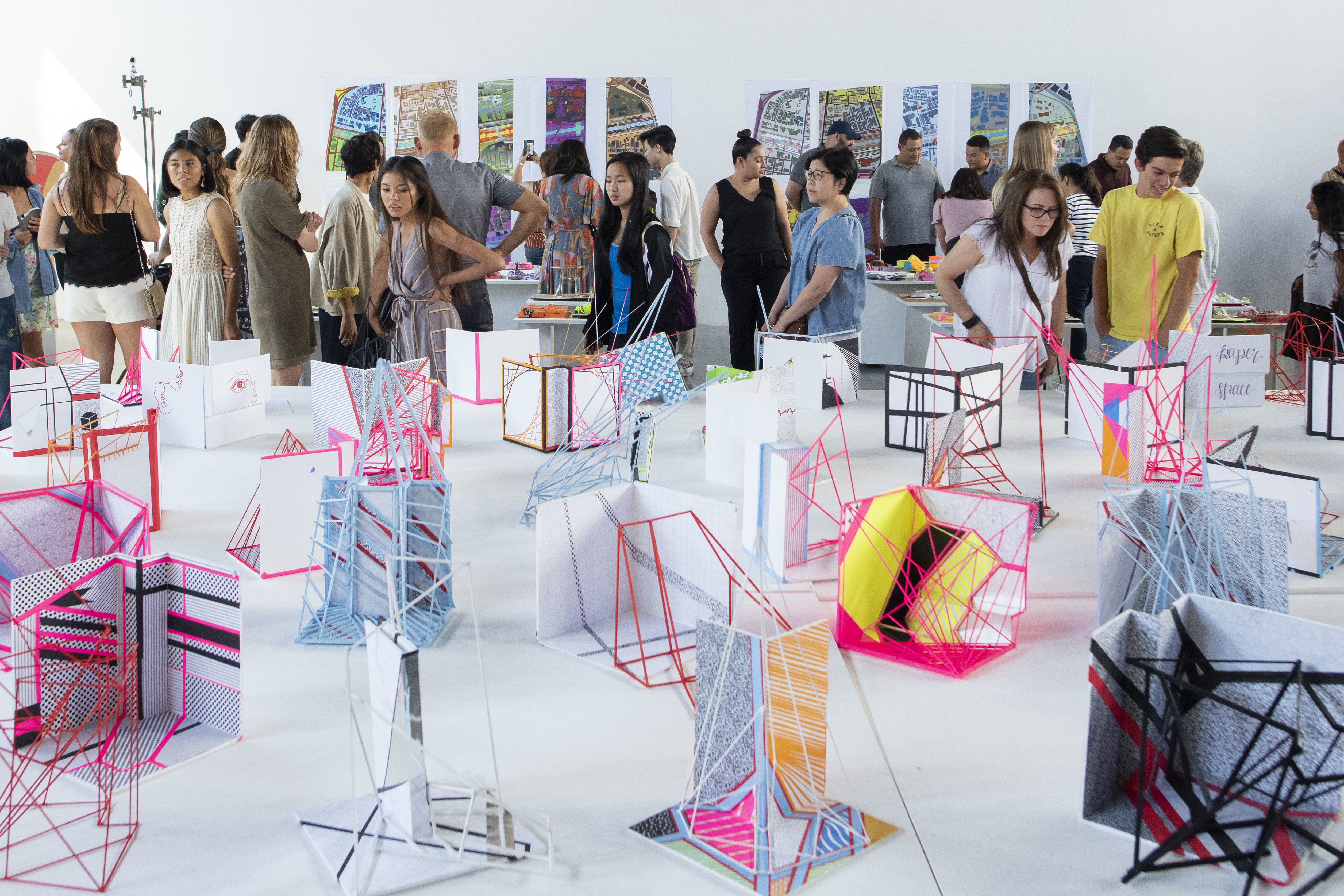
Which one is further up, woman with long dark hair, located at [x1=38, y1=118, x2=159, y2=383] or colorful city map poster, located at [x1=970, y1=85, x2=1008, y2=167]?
colorful city map poster, located at [x1=970, y1=85, x2=1008, y2=167]

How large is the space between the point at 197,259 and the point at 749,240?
5.75ft

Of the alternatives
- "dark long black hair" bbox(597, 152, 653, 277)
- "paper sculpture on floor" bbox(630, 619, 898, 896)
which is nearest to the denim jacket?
"dark long black hair" bbox(597, 152, 653, 277)

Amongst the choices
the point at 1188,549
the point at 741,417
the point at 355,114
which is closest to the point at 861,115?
the point at 355,114

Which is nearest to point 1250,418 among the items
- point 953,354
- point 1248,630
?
point 953,354

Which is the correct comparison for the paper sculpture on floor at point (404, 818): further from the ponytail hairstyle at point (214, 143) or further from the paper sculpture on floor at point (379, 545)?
the ponytail hairstyle at point (214, 143)

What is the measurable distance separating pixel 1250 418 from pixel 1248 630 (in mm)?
1611

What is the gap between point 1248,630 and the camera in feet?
2.81

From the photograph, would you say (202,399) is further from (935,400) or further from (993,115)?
(993,115)

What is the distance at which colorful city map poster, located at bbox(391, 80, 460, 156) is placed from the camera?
6.10m

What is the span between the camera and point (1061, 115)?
599 cm

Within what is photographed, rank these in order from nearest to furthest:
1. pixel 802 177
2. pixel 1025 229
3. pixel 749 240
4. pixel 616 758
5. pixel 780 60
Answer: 1. pixel 616 758
2. pixel 1025 229
3. pixel 749 240
4. pixel 802 177
5. pixel 780 60

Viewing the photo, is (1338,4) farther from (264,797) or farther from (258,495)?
(264,797)

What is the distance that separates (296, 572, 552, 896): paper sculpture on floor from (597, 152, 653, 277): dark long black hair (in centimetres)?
233

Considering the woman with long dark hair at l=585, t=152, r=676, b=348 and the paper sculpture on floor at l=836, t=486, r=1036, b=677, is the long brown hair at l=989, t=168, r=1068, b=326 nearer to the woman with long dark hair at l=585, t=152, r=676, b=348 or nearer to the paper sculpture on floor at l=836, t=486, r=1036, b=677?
the woman with long dark hair at l=585, t=152, r=676, b=348
